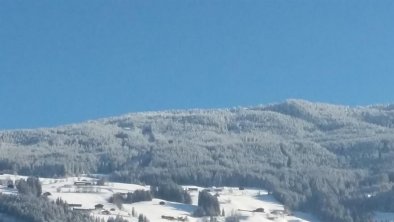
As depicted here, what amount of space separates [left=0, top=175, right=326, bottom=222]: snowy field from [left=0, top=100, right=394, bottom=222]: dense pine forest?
7.00 ft

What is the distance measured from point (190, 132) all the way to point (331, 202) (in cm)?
4426

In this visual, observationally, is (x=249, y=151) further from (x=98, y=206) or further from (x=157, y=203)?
(x=98, y=206)

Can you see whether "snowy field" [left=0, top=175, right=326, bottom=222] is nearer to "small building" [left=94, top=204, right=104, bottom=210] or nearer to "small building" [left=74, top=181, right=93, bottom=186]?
"small building" [left=94, top=204, right=104, bottom=210]

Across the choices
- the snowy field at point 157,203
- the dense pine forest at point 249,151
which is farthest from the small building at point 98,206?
the dense pine forest at point 249,151

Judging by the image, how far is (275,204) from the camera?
131 metres

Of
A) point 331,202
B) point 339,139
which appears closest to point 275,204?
point 331,202

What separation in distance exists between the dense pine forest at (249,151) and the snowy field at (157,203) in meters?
2.13

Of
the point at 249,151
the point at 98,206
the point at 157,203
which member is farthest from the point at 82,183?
the point at 249,151

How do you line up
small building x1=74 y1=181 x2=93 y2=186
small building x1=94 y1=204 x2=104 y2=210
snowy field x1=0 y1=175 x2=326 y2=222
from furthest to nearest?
1. small building x1=74 y1=181 x2=93 y2=186
2. snowy field x1=0 y1=175 x2=326 y2=222
3. small building x1=94 y1=204 x2=104 y2=210

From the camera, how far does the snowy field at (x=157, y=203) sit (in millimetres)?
120438

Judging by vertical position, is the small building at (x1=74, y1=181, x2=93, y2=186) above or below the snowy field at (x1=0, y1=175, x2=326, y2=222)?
above

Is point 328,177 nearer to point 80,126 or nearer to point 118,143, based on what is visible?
point 118,143

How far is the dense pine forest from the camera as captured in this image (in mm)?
136500

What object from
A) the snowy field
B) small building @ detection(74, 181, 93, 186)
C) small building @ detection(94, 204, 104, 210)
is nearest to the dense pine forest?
the snowy field
